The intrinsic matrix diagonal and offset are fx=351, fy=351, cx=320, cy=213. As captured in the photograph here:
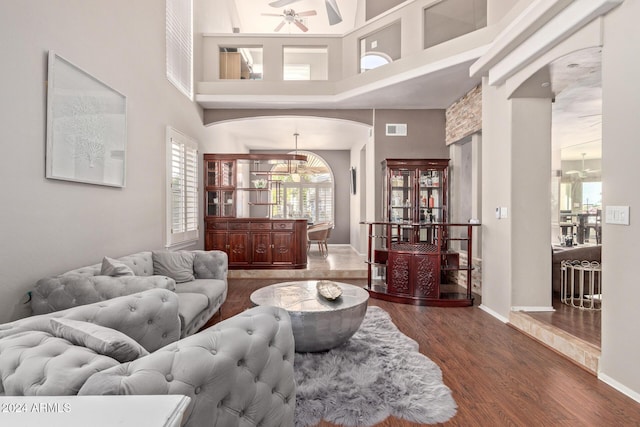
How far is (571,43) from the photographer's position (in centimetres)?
290

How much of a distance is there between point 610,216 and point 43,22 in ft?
14.4

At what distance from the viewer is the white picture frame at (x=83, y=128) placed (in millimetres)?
2672

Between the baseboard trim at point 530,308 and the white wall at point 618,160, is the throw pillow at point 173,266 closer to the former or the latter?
the baseboard trim at point 530,308

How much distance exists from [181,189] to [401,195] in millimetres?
3661

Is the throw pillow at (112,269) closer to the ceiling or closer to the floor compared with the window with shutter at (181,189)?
closer to the floor

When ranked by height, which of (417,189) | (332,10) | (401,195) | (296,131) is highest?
(332,10)

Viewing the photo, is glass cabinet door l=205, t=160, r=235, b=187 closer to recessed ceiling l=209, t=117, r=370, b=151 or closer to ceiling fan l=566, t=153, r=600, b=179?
recessed ceiling l=209, t=117, r=370, b=151

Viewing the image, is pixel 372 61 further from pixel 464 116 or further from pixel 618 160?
pixel 618 160

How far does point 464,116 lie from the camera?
550 centimetres

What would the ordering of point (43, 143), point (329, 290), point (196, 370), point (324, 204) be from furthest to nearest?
1. point (324, 204)
2. point (329, 290)
3. point (43, 143)
4. point (196, 370)

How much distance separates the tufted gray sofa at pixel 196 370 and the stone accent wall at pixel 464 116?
14.9 ft

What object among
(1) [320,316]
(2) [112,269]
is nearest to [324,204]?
(1) [320,316]

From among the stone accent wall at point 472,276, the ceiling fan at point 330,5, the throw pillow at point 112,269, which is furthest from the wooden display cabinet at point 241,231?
the throw pillow at point 112,269

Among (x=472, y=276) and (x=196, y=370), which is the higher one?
(x=196, y=370)
